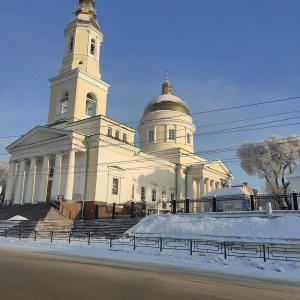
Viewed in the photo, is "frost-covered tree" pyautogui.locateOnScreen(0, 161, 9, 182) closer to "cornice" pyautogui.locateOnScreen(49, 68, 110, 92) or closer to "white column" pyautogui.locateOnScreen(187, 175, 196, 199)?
"cornice" pyautogui.locateOnScreen(49, 68, 110, 92)

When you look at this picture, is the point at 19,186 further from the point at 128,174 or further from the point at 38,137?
the point at 128,174

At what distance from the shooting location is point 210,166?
1992 inches

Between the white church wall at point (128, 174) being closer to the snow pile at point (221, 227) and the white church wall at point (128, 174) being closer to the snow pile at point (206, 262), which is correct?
the snow pile at point (221, 227)

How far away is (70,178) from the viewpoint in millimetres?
34188

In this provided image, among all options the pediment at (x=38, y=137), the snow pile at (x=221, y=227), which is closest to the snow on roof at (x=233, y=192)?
the snow pile at (x=221, y=227)

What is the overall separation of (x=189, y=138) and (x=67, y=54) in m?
24.0

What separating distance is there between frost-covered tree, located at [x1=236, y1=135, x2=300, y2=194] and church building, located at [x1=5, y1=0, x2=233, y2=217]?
230 inches

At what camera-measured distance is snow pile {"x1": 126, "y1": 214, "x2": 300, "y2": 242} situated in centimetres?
1820

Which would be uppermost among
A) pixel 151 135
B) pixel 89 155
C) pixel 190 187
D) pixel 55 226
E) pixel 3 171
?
pixel 151 135

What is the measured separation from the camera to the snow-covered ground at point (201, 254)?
11930 millimetres

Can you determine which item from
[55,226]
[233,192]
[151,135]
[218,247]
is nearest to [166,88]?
[151,135]

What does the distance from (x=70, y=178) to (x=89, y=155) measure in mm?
3381

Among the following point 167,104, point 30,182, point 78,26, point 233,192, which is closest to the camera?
point 233,192

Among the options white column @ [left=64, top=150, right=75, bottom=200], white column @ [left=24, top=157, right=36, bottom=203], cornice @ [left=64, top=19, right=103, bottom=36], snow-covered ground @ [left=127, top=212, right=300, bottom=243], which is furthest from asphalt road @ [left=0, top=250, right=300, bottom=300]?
cornice @ [left=64, top=19, right=103, bottom=36]
